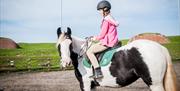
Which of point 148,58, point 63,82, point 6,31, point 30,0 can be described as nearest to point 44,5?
point 30,0

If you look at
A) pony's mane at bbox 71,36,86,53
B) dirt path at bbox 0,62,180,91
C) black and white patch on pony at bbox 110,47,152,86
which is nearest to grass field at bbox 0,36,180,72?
dirt path at bbox 0,62,180,91

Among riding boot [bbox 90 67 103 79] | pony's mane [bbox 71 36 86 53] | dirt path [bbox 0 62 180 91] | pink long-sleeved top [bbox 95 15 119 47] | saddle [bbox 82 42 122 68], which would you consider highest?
pink long-sleeved top [bbox 95 15 119 47]

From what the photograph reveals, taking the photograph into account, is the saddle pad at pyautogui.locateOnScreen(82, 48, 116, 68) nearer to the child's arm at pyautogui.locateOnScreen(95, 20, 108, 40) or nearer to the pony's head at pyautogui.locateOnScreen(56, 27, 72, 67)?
the child's arm at pyautogui.locateOnScreen(95, 20, 108, 40)

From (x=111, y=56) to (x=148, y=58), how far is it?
54cm

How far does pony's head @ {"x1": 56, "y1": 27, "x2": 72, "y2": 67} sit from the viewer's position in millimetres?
4004

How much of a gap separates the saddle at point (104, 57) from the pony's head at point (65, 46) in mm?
338

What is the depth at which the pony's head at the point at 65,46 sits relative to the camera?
13.1ft

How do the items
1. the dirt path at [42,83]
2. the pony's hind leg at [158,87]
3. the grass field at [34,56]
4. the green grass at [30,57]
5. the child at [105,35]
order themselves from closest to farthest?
the pony's hind leg at [158,87]
the child at [105,35]
the dirt path at [42,83]
the grass field at [34,56]
the green grass at [30,57]

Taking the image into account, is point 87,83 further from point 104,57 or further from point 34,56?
point 34,56

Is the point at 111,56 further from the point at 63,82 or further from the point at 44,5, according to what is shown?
the point at 63,82

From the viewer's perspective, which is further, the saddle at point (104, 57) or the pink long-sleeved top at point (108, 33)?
the pink long-sleeved top at point (108, 33)

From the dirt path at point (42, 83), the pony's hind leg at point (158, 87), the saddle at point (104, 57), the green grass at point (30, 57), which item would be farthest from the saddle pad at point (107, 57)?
the green grass at point (30, 57)

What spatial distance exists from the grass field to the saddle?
2.67 metres

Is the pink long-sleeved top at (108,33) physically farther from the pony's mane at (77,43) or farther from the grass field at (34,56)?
the grass field at (34,56)
